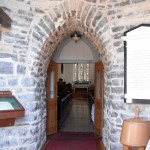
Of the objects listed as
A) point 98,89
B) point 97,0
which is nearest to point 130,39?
point 97,0

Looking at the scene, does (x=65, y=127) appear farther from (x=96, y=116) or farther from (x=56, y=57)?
(x=56, y=57)

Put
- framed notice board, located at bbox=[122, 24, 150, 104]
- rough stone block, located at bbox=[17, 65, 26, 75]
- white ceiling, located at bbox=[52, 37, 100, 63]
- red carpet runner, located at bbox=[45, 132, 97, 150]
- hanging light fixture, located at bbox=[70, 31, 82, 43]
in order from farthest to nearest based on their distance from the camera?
white ceiling, located at bbox=[52, 37, 100, 63], hanging light fixture, located at bbox=[70, 31, 82, 43], red carpet runner, located at bbox=[45, 132, 97, 150], rough stone block, located at bbox=[17, 65, 26, 75], framed notice board, located at bbox=[122, 24, 150, 104]

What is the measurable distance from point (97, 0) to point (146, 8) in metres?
0.85

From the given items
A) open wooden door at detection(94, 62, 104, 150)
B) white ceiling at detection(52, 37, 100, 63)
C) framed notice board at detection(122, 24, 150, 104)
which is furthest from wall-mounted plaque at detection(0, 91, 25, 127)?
white ceiling at detection(52, 37, 100, 63)

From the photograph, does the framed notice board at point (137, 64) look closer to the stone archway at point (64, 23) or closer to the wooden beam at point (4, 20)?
the stone archway at point (64, 23)

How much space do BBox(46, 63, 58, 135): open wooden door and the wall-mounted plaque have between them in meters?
2.07

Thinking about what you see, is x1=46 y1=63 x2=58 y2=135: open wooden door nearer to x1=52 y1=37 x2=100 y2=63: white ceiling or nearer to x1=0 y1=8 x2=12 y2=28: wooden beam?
x1=52 y1=37 x2=100 y2=63: white ceiling

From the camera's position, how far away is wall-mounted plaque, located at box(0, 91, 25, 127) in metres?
3.07

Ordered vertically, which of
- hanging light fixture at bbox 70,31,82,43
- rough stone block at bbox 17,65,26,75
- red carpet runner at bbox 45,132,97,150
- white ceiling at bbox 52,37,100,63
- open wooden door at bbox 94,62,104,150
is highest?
hanging light fixture at bbox 70,31,82,43

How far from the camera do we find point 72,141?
4875 millimetres

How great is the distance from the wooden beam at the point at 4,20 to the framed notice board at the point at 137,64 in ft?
5.96

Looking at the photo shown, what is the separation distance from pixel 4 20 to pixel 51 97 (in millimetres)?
2848

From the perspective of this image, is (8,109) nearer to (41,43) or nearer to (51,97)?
(41,43)

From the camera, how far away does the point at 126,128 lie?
2812mm
